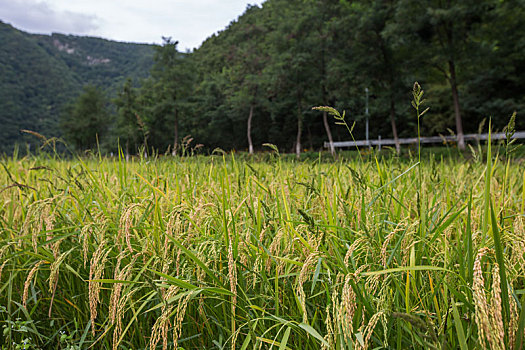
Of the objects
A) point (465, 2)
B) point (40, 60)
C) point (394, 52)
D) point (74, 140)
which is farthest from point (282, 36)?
point (40, 60)

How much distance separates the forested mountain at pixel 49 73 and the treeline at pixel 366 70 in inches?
597

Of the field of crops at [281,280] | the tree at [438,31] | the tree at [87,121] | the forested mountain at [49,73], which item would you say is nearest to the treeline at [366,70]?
the tree at [438,31]

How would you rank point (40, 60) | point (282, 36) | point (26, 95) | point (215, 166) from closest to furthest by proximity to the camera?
point (215, 166) → point (282, 36) → point (26, 95) → point (40, 60)

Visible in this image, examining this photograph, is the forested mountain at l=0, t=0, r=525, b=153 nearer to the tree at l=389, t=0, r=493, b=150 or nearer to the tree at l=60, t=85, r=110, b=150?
the tree at l=389, t=0, r=493, b=150

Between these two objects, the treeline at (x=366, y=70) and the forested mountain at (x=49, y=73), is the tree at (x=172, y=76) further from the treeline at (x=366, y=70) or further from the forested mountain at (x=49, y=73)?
the forested mountain at (x=49, y=73)

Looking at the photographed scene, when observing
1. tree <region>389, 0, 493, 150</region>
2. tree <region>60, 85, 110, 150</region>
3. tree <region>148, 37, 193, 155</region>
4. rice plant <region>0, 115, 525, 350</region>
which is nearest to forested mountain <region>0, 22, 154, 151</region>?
tree <region>60, 85, 110, 150</region>

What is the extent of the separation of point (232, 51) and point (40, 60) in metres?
74.6

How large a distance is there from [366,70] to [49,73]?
9435 cm

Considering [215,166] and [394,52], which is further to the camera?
[394,52]

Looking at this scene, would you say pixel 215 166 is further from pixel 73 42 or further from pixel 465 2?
pixel 73 42

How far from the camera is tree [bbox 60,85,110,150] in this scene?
4722 cm

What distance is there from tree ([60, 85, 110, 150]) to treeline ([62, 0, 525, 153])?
14079 mm

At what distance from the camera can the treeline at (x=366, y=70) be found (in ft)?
44.2

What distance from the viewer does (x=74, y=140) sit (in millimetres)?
48000
